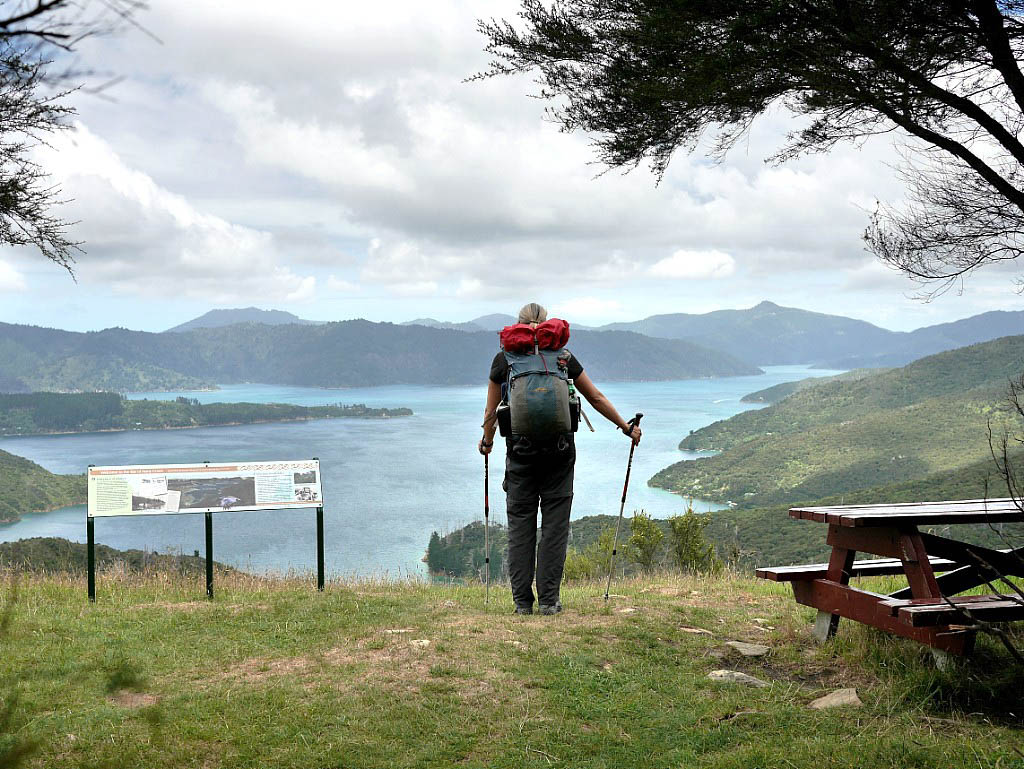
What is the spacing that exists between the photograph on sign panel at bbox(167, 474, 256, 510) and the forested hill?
60.8m

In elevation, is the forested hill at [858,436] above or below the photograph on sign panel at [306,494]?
below

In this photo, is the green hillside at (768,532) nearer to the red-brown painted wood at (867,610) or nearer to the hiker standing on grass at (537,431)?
the hiker standing on grass at (537,431)

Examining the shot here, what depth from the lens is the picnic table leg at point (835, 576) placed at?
15.7 ft

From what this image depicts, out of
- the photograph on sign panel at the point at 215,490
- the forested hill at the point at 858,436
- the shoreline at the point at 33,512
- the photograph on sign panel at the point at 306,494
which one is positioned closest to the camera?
the photograph on sign panel at the point at 215,490

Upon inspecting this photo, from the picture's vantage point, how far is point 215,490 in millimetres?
6668

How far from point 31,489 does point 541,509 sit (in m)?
91.0

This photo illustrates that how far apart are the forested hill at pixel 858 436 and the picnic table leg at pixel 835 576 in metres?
60.2

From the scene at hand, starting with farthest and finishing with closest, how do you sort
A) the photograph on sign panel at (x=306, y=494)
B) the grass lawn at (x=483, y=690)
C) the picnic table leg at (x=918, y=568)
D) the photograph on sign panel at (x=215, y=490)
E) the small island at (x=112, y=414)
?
the small island at (x=112, y=414), the photograph on sign panel at (x=306, y=494), the photograph on sign panel at (x=215, y=490), the picnic table leg at (x=918, y=568), the grass lawn at (x=483, y=690)

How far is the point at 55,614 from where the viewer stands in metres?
5.76

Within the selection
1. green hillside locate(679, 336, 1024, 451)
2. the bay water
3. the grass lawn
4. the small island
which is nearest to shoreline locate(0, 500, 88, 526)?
the bay water

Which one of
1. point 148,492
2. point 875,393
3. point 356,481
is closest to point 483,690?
point 148,492

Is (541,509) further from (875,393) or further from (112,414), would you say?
(112,414)

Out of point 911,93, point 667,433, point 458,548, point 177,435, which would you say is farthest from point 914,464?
point 177,435

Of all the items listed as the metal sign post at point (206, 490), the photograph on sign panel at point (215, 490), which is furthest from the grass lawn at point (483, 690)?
the photograph on sign panel at point (215, 490)
